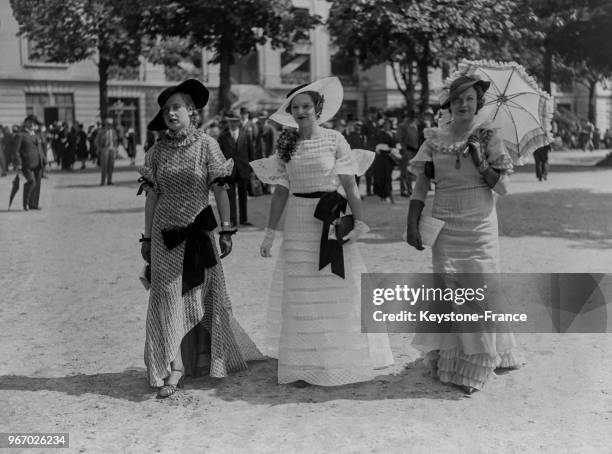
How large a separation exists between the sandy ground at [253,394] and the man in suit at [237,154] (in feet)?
12.9

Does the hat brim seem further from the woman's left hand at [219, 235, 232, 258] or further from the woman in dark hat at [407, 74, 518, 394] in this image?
the woman's left hand at [219, 235, 232, 258]

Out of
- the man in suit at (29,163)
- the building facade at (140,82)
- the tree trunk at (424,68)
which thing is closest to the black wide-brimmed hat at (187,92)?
the man in suit at (29,163)

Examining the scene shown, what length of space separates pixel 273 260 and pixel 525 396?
18.4ft

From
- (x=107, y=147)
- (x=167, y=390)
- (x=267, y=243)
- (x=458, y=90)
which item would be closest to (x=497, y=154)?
(x=458, y=90)

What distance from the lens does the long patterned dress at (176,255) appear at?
5.30 metres

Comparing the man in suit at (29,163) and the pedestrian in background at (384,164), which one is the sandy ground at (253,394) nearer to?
the pedestrian in background at (384,164)

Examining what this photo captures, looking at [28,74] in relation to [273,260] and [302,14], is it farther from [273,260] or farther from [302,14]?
Result: [273,260]

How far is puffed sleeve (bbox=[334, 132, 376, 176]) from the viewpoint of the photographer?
5.39 meters

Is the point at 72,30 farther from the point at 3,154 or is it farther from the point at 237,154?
the point at 237,154

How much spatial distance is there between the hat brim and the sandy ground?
165 centimetres

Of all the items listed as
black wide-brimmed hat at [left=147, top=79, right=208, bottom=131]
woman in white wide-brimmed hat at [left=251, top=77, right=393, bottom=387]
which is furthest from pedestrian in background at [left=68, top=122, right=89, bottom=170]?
woman in white wide-brimmed hat at [left=251, top=77, right=393, bottom=387]

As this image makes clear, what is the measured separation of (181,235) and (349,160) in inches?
42.9

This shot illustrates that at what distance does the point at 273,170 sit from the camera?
219 inches

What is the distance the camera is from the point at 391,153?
18.0 m
